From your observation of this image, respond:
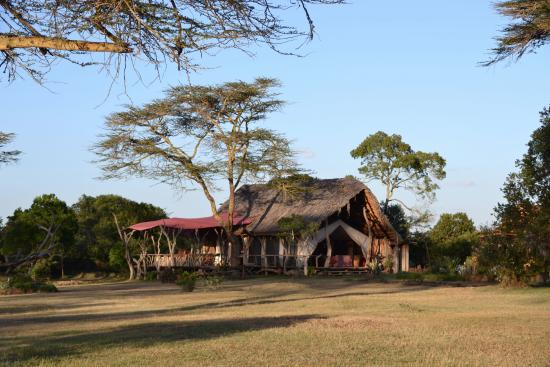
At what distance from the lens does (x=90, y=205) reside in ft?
163

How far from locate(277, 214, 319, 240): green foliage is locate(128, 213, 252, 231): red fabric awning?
3776 mm

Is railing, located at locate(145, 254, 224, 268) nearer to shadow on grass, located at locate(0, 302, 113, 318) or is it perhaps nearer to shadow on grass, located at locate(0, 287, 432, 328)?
shadow on grass, located at locate(0, 287, 432, 328)

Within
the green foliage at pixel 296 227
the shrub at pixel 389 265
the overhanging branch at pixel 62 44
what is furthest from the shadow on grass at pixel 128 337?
the shrub at pixel 389 265

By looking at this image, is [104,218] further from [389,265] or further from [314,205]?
[389,265]

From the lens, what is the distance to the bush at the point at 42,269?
39750 mm

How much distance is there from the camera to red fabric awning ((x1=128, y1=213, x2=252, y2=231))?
37.5 metres

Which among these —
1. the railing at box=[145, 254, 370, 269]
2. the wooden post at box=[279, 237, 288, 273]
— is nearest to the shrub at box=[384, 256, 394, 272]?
the railing at box=[145, 254, 370, 269]

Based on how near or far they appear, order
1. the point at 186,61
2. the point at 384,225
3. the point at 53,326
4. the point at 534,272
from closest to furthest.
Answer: the point at 186,61 < the point at 53,326 < the point at 534,272 < the point at 384,225

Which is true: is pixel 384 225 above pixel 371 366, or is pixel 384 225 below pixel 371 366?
above

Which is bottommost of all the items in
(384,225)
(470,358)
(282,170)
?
(470,358)

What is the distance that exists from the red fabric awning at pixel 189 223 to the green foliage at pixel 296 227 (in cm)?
378

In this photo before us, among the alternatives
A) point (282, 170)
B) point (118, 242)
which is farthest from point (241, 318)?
point (118, 242)

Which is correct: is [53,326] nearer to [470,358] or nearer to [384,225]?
[470,358]

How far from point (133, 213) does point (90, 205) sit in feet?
15.8
